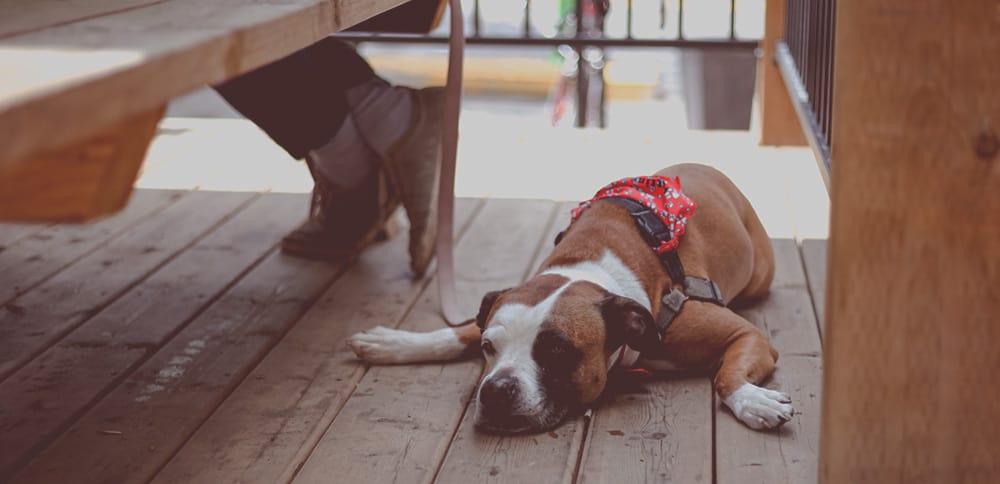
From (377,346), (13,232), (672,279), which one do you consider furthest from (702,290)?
(13,232)

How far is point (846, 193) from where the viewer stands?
175 centimetres

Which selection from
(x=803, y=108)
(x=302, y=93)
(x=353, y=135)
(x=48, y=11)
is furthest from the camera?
(x=803, y=108)

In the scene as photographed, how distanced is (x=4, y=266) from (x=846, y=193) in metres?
2.49

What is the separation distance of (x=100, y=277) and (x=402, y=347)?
105cm

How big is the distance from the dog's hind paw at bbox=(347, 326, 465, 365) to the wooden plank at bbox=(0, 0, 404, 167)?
3.13 ft

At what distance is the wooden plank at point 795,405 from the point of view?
2.13 metres

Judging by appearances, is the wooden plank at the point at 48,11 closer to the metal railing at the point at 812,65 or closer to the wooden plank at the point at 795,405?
the wooden plank at the point at 795,405

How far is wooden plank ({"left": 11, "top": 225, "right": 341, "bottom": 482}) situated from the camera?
7.26 feet

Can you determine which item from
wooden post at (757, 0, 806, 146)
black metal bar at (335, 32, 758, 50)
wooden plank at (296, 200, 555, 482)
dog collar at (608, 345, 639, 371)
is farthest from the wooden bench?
wooden post at (757, 0, 806, 146)

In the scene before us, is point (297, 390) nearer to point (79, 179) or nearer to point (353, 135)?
point (353, 135)

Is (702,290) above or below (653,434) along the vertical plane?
above

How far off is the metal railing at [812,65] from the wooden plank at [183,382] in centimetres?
133

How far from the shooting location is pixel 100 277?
3318 millimetres

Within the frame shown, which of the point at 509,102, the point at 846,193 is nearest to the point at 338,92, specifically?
the point at 846,193
